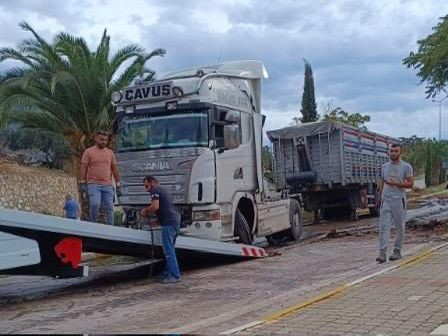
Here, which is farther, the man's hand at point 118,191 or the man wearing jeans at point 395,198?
the man's hand at point 118,191

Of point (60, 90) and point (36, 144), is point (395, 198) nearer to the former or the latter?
point (60, 90)

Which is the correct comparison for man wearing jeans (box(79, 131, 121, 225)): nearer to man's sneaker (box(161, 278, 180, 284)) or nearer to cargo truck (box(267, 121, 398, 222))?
man's sneaker (box(161, 278, 180, 284))

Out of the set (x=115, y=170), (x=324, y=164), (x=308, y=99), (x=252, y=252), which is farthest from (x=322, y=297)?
(x=308, y=99)

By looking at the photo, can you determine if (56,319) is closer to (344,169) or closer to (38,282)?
(38,282)

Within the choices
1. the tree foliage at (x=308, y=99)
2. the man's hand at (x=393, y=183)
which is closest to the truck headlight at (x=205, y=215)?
the man's hand at (x=393, y=183)

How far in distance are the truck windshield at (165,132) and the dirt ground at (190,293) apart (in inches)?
92.8

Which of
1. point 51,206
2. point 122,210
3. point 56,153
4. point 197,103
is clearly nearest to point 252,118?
point 197,103

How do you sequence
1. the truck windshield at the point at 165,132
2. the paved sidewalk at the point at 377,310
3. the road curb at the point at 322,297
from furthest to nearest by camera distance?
the truck windshield at the point at 165,132, the road curb at the point at 322,297, the paved sidewalk at the point at 377,310

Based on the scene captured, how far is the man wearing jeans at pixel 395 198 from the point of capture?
404 inches

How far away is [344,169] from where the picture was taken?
1973cm

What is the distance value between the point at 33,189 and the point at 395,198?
61.5ft

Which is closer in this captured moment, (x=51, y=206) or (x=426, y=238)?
(x=426, y=238)

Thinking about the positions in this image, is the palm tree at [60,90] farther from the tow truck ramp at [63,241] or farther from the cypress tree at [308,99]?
the cypress tree at [308,99]

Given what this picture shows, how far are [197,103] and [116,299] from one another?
Answer: 4228 mm
